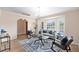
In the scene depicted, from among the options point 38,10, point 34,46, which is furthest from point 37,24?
point 34,46

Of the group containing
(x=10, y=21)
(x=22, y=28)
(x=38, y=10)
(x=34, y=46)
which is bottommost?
(x=34, y=46)

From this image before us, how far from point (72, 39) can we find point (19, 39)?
1097 millimetres

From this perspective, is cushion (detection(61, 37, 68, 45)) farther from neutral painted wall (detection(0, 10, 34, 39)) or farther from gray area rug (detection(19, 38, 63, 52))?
neutral painted wall (detection(0, 10, 34, 39))

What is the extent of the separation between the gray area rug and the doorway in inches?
4.3

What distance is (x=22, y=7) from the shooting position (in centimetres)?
172

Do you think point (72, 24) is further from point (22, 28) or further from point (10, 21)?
point (10, 21)

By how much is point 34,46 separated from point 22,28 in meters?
0.46

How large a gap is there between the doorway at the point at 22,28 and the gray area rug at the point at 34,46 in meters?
0.11

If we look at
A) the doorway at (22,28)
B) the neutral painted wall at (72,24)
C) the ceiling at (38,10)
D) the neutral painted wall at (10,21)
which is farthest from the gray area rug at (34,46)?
the ceiling at (38,10)

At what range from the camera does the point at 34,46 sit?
1.82 metres

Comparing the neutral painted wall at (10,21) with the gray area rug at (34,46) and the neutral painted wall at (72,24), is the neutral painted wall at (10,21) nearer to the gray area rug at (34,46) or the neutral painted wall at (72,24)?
the gray area rug at (34,46)

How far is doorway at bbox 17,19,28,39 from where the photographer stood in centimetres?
184
